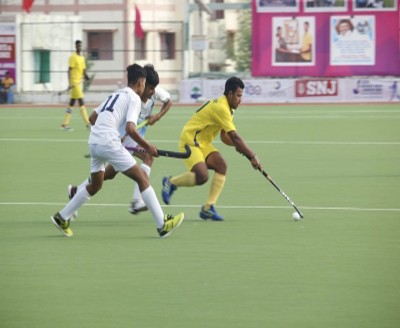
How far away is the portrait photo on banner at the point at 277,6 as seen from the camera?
130 feet

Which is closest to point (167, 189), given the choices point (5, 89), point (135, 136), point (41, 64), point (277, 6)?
point (135, 136)

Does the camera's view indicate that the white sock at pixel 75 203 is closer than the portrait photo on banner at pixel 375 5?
Yes

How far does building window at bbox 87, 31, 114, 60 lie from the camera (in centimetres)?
5408

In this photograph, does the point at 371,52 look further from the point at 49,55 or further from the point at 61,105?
the point at 49,55

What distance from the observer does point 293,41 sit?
40.0 metres

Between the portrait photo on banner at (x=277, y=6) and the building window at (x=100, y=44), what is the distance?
14.9 metres

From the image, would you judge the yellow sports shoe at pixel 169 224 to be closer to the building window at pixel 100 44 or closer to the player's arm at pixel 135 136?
the player's arm at pixel 135 136

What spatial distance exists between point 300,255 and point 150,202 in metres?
1.56

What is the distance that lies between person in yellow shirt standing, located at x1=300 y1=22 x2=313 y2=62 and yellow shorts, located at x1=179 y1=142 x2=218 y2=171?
89.1 feet

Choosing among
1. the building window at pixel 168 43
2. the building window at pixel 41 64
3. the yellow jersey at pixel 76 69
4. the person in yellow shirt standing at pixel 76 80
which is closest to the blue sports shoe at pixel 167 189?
the person in yellow shirt standing at pixel 76 80

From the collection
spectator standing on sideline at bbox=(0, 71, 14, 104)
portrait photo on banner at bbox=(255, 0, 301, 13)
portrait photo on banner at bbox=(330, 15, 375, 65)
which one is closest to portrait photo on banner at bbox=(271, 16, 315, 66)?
portrait photo on banner at bbox=(255, 0, 301, 13)

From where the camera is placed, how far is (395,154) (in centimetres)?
2080

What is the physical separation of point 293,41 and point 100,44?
648 inches

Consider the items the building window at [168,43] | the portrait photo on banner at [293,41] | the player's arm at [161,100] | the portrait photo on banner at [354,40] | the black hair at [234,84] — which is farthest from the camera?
the building window at [168,43]
